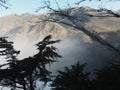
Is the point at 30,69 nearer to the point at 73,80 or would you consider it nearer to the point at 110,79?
the point at 73,80

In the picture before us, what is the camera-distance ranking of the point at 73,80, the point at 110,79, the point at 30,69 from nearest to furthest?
the point at 110,79, the point at 73,80, the point at 30,69

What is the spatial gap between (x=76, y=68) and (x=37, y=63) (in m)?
2.47

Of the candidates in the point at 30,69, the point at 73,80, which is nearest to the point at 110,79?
the point at 73,80

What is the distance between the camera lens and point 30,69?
63.4 ft

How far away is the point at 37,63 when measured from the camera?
1942 centimetres

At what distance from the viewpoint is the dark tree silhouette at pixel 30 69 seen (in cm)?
1897

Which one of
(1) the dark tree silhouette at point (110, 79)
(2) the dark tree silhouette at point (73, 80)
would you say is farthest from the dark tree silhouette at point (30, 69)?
(1) the dark tree silhouette at point (110, 79)

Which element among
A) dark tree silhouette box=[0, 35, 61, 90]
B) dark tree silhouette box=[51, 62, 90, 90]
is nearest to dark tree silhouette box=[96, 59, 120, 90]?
dark tree silhouette box=[51, 62, 90, 90]

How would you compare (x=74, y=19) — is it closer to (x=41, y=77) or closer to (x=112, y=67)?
(x=112, y=67)

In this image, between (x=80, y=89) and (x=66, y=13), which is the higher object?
(x=66, y=13)

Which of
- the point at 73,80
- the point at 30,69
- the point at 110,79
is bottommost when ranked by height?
the point at 30,69

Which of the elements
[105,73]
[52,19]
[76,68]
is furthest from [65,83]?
[52,19]

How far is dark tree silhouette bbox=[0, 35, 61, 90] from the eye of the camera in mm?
18969

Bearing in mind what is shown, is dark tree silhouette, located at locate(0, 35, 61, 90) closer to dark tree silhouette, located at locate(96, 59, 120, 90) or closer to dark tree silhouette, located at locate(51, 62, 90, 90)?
dark tree silhouette, located at locate(51, 62, 90, 90)
